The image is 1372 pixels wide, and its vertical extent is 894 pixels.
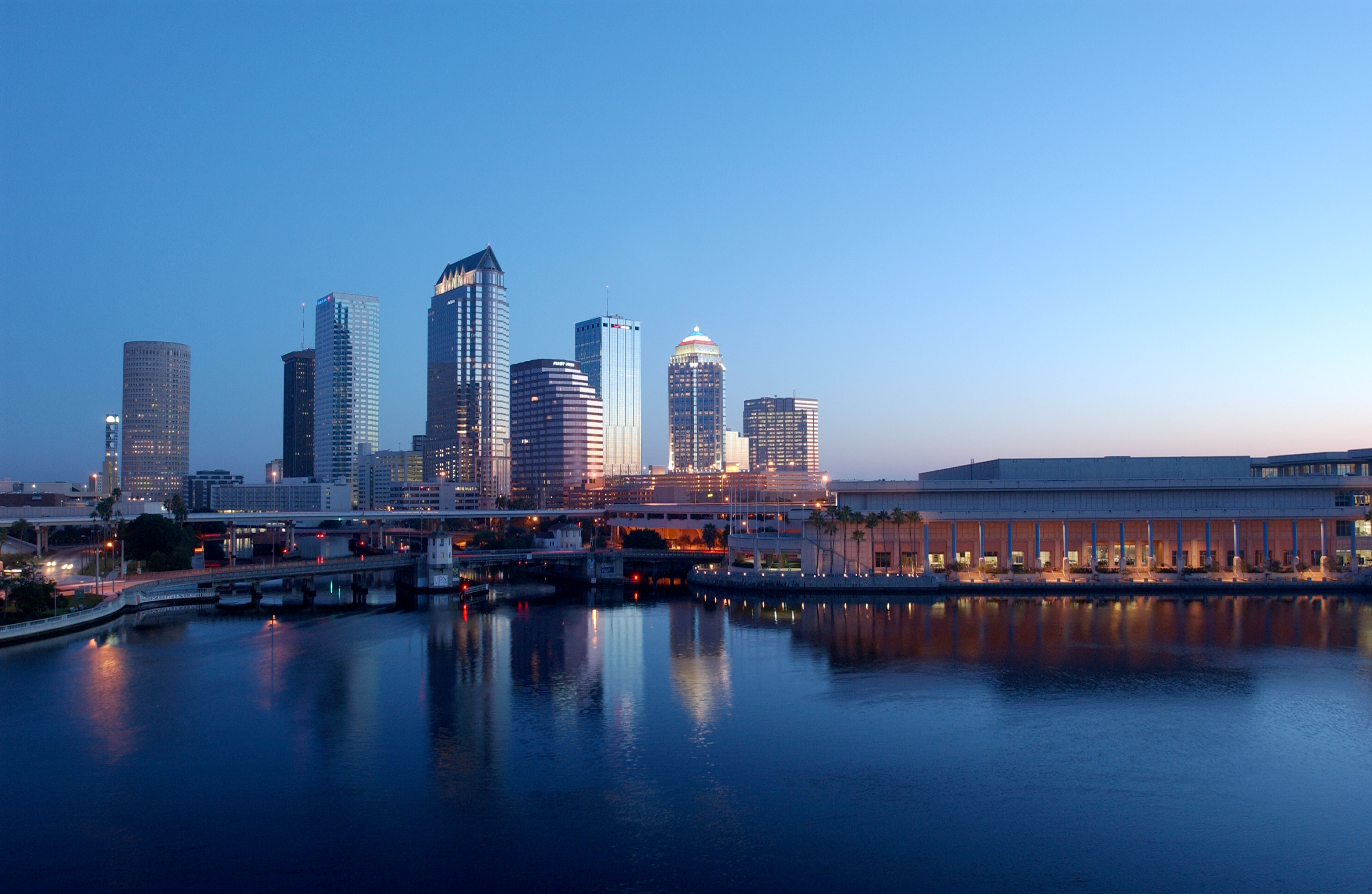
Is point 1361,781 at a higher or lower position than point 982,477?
lower

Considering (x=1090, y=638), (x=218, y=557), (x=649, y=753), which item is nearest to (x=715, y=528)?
(x=218, y=557)

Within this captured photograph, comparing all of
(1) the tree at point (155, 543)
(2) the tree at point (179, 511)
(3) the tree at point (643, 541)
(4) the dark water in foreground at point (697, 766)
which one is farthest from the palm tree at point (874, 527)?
(2) the tree at point (179, 511)

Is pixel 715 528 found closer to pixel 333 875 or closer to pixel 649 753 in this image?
pixel 649 753

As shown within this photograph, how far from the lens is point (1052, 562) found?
82.9 metres

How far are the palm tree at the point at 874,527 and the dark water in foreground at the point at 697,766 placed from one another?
99.7ft

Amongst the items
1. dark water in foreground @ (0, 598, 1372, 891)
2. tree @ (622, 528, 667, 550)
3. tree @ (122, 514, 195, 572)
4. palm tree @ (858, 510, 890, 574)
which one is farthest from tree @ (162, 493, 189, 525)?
palm tree @ (858, 510, 890, 574)

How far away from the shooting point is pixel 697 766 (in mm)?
29797

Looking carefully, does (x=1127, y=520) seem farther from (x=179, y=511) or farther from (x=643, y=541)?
(x=179, y=511)

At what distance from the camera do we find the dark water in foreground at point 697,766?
22.6 metres

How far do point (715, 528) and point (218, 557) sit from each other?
7011 centimetres

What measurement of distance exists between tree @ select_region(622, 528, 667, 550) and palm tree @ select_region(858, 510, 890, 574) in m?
48.0

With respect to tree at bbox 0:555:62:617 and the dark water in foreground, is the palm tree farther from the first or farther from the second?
tree at bbox 0:555:62:617

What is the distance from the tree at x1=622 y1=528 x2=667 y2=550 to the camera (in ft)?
420

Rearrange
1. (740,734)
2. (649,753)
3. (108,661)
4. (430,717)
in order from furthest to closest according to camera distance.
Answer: (108,661), (430,717), (740,734), (649,753)
